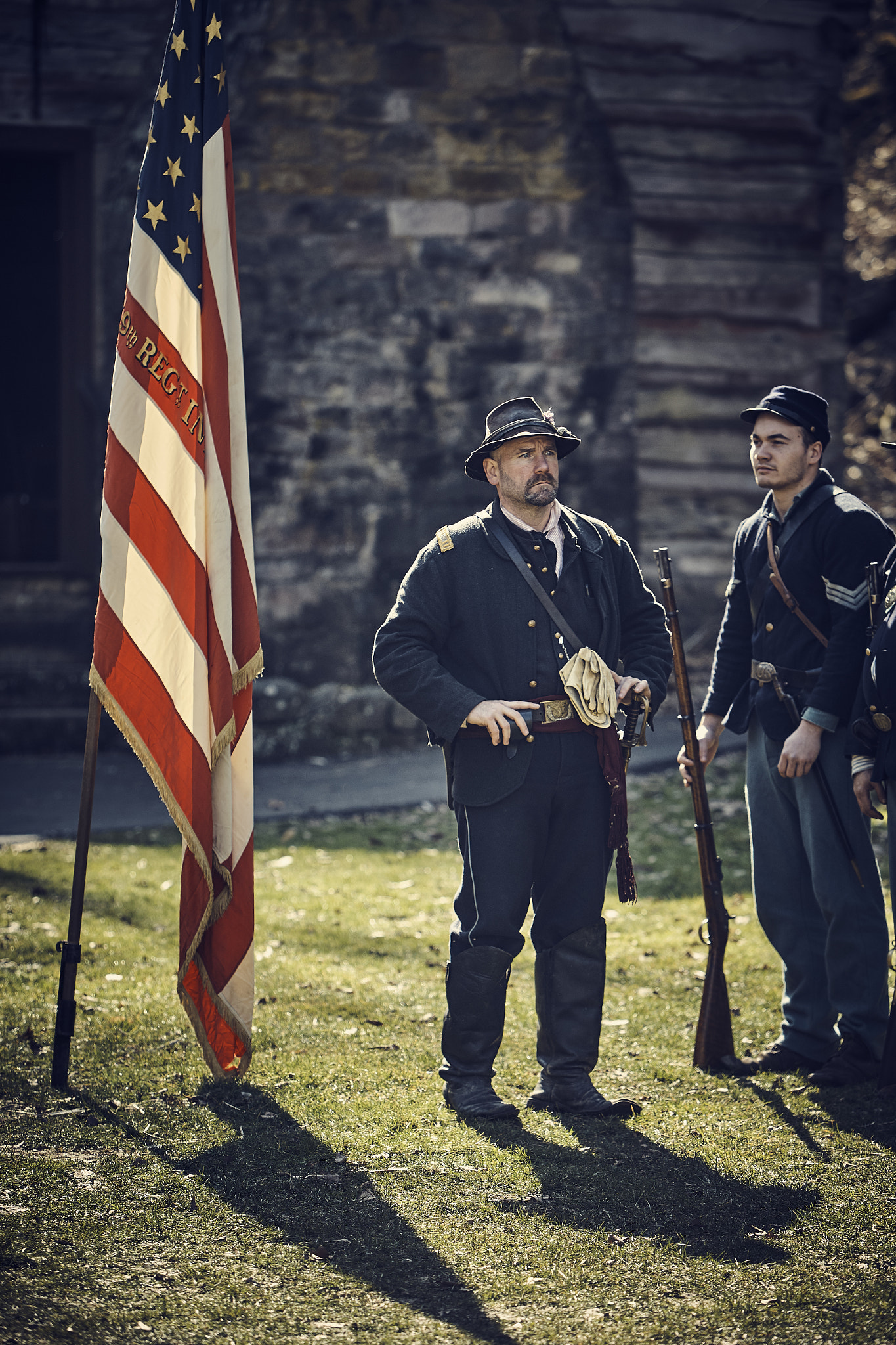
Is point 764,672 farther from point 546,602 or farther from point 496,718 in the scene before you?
point 496,718

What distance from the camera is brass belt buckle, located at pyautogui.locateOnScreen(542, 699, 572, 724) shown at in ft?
14.5

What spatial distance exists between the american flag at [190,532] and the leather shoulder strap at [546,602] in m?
0.91

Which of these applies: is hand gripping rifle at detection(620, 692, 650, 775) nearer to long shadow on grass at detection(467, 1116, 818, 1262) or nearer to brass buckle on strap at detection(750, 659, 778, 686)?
brass buckle on strap at detection(750, 659, 778, 686)

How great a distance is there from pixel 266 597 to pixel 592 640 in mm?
6580

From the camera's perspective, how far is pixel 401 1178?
156 inches

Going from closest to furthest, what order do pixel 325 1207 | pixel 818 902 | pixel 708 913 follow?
1. pixel 325 1207
2. pixel 818 902
3. pixel 708 913

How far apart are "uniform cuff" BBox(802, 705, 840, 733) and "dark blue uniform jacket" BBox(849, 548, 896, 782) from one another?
9cm

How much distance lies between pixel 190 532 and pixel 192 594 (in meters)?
0.22

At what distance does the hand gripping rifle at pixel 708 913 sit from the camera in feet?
15.7

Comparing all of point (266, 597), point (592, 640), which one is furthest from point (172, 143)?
point (266, 597)

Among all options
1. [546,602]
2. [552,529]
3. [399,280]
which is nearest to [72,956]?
[546,602]

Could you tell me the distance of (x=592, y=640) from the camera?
4.57 metres

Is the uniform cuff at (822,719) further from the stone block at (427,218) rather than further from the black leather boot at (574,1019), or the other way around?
the stone block at (427,218)

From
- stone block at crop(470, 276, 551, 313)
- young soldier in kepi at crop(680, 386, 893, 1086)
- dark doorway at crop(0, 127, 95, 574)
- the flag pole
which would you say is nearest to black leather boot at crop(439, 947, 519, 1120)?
young soldier in kepi at crop(680, 386, 893, 1086)
